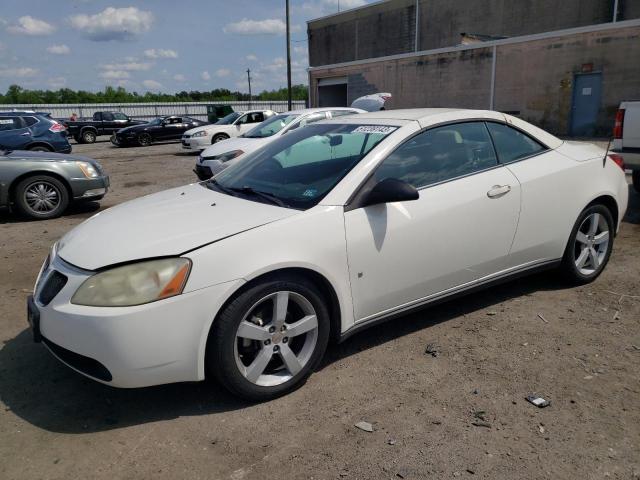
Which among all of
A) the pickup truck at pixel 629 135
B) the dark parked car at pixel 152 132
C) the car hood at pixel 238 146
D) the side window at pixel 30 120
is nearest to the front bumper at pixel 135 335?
the pickup truck at pixel 629 135

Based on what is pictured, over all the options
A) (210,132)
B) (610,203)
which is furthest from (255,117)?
(610,203)

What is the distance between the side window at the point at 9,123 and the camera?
577 inches

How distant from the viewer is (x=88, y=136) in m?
28.3

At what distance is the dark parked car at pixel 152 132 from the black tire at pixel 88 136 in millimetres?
4428

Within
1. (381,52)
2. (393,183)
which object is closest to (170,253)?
(393,183)

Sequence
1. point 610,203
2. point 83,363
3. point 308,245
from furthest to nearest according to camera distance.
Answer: point 610,203
point 308,245
point 83,363

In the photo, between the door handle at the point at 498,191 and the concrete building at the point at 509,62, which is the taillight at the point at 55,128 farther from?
the concrete building at the point at 509,62

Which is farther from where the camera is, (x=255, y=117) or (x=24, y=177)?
(x=255, y=117)

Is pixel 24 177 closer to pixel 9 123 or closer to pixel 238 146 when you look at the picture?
pixel 238 146

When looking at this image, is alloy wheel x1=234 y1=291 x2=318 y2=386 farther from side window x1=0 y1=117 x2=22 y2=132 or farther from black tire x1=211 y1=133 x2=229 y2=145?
black tire x1=211 y1=133 x2=229 y2=145

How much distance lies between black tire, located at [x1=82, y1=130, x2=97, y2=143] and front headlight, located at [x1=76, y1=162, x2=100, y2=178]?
22.4m

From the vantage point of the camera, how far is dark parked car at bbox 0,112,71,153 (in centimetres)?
1396

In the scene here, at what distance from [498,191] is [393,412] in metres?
1.74

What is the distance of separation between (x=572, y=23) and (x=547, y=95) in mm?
11265
